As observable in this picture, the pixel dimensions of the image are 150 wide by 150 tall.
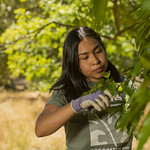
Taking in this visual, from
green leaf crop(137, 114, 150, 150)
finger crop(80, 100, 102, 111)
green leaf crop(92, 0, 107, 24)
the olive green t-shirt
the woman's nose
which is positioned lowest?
the olive green t-shirt

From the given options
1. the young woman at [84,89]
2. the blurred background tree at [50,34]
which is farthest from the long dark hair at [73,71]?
the blurred background tree at [50,34]

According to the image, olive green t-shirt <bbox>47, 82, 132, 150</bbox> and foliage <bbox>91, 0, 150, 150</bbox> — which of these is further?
olive green t-shirt <bbox>47, 82, 132, 150</bbox>

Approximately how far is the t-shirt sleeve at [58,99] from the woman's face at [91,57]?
0.68 feet

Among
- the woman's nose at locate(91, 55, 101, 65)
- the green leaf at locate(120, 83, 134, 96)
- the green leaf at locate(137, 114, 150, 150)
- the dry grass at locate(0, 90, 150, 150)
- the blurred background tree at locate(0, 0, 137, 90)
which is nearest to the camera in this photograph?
the green leaf at locate(137, 114, 150, 150)

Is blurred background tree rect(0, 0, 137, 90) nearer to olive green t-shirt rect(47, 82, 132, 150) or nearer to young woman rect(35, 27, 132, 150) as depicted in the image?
young woman rect(35, 27, 132, 150)

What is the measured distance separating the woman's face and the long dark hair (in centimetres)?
3

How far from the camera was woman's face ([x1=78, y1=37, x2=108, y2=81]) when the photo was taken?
4.46 ft

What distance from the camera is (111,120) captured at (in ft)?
4.76

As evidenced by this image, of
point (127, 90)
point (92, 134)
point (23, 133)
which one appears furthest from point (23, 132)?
point (127, 90)

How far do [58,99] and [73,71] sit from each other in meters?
0.21

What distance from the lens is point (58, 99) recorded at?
1.38m

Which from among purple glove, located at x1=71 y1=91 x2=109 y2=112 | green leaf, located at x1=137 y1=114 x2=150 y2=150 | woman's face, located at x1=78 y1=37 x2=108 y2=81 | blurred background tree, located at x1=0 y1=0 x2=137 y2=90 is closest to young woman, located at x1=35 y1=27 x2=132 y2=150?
woman's face, located at x1=78 y1=37 x2=108 y2=81

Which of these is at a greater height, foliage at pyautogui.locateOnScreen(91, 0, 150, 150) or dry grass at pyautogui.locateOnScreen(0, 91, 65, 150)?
foliage at pyautogui.locateOnScreen(91, 0, 150, 150)

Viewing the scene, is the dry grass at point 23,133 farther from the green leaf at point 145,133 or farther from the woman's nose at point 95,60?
the green leaf at point 145,133
